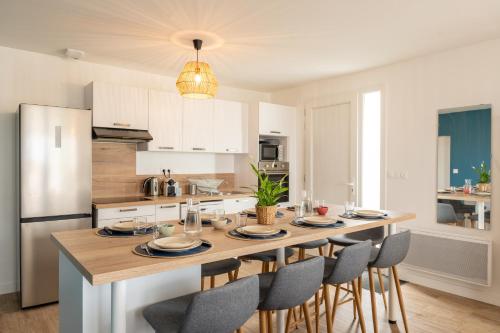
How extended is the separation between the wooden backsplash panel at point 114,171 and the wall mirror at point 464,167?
11.5 feet

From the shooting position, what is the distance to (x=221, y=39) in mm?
3291

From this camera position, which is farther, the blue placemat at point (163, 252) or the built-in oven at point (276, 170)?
the built-in oven at point (276, 170)

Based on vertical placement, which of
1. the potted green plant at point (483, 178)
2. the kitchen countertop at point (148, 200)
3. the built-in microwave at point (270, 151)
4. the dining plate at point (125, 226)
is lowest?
the kitchen countertop at point (148, 200)

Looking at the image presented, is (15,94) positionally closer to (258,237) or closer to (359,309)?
(258,237)

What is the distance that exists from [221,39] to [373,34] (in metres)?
1.39

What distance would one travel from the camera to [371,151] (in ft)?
15.6

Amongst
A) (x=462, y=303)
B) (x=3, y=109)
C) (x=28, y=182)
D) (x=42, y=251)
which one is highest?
(x=3, y=109)

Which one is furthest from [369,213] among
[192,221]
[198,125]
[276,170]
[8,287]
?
[8,287]

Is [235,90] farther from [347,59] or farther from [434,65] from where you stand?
[434,65]

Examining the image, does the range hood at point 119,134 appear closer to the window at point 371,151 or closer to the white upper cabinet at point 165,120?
the white upper cabinet at point 165,120

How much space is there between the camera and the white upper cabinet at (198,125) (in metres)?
4.54

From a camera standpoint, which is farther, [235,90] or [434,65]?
[235,90]

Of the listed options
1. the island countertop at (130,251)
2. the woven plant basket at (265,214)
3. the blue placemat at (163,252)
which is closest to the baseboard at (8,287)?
the island countertop at (130,251)

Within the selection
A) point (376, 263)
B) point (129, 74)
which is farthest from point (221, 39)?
point (376, 263)
